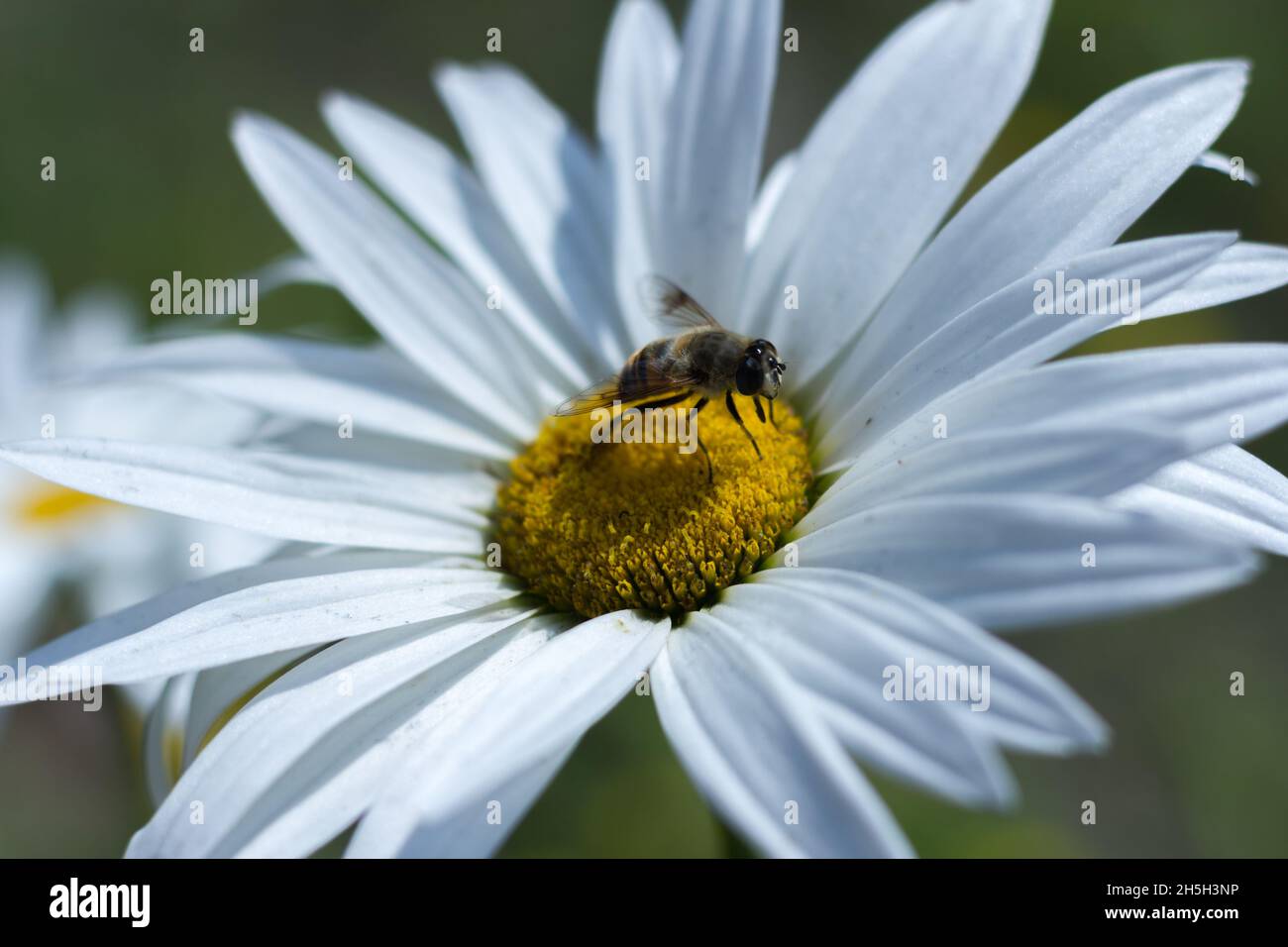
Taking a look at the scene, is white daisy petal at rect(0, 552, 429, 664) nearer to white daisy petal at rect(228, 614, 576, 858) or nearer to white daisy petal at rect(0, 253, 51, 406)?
white daisy petal at rect(228, 614, 576, 858)

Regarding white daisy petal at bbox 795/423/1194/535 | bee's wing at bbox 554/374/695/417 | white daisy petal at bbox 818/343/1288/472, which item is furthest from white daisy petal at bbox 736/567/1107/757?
bee's wing at bbox 554/374/695/417

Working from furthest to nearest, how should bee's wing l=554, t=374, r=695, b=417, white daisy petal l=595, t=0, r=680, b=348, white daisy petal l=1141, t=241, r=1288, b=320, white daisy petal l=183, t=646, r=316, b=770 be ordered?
1. white daisy petal l=595, t=0, r=680, b=348
2. bee's wing l=554, t=374, r=695, b=417
3. white daisy petal l=183, t=646, r=316, b=770
4. white daisy petal l=1141, t=241, r=1288, b=320

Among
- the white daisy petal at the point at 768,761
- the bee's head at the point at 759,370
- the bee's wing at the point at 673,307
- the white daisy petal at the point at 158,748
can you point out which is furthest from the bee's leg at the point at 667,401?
the white daisy petal at the point at 158,748

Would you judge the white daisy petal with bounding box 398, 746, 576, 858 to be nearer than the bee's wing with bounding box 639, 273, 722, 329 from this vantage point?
Yes

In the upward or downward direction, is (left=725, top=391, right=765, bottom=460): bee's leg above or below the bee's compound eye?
below

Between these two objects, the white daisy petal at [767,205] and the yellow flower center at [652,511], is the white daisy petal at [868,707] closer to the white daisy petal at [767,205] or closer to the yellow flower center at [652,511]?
the yellow flower center at [652,511]

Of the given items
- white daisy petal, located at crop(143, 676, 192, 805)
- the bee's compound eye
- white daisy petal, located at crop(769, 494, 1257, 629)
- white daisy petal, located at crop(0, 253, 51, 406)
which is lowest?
white daisy petal, located at crop(143, 676, 192, 805)

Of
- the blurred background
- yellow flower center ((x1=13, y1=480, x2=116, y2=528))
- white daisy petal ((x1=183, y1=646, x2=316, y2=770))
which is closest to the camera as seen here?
white daisy petal ((x1=183, y1=646, x2=316, y2=770))

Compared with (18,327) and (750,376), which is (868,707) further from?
(18,327)
